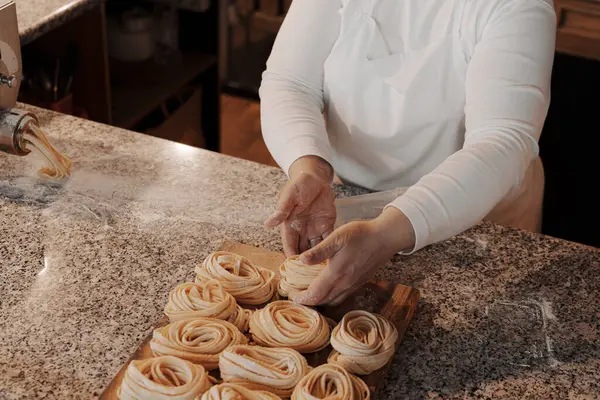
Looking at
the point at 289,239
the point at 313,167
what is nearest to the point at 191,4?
the point at 313,167

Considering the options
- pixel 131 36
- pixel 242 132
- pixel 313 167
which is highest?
pixel 313 167

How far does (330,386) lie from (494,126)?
1.80ft

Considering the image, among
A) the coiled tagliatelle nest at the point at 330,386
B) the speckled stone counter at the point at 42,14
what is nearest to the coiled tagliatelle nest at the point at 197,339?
the coiled tagliatelle nest at the point at 330,386

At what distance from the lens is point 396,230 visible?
1.19 m

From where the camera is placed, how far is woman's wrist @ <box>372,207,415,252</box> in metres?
1.19

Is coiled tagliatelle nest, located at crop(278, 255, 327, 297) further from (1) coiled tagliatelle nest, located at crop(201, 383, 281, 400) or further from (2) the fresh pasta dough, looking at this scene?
(2) the fresh pasta dough

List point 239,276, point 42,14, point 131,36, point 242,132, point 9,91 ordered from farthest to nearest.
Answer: point 242,132, point 131,36, point 42,14, point 9,91, point 239,276

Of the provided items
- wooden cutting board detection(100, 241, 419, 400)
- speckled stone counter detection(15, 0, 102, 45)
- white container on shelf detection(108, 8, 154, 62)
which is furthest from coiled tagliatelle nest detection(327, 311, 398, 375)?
white container on shelf detection(108, 8, 154, 62)

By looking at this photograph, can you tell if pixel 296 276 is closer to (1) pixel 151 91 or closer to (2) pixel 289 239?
(2) pixel 289 239

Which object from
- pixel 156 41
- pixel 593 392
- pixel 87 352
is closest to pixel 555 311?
pixel 593 392

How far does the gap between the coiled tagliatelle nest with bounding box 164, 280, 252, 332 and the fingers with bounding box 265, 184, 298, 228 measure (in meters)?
0.13

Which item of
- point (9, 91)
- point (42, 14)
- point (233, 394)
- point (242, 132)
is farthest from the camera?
point (242, 132)

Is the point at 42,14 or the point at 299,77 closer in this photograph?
the point at 299,77

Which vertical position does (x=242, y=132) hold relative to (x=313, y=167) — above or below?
below
